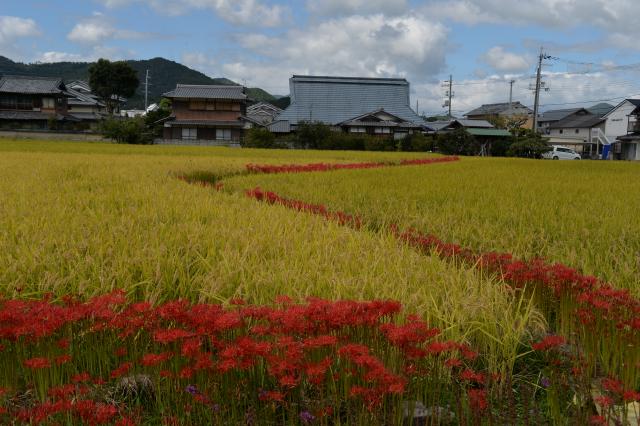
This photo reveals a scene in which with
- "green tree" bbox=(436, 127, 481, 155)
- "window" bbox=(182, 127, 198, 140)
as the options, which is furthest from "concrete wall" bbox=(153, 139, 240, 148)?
"green tree" bbox=(436, 127, 481, 155)

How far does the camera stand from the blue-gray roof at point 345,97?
4753cm

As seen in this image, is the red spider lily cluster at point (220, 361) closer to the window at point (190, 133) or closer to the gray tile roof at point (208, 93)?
the window at point (190, 133)

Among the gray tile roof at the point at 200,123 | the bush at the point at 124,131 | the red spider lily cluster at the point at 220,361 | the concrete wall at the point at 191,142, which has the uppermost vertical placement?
the gray tile roof at the point at 200,123

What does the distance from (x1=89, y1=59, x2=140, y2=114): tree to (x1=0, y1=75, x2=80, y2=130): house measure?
8714 mm

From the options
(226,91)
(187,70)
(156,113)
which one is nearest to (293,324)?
(226,91)

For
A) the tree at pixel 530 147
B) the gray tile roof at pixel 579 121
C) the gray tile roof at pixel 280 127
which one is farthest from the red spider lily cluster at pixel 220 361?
the gray tile roof at pixel 579 121

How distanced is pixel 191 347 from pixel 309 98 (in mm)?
47788

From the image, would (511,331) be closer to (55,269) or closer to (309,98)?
(55,269)

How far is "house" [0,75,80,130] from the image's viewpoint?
41.3 m

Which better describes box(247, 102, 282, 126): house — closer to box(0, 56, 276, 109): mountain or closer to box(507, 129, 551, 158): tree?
box(507, 129, 551, 158): tree

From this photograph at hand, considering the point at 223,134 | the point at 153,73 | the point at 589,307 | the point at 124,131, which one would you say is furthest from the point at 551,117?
the point at 153,73

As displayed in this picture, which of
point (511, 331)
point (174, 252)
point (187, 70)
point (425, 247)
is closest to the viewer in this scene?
point (511, 331)

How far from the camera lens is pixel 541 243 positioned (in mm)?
4430

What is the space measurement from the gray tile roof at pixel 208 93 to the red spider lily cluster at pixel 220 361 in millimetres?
39036
